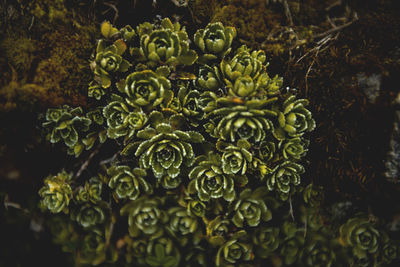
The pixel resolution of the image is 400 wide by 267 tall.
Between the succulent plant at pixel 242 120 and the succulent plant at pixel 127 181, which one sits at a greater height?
the succulent plant at pixel 242 120

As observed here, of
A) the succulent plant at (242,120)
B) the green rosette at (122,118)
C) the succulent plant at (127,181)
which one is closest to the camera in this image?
the succulent plant at (242,120)

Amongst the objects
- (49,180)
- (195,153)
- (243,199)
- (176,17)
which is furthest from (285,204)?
(49,180)

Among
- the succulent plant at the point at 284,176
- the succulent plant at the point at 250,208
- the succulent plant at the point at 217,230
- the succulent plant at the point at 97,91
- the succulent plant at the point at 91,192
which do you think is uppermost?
the succulent plant at the point at 97,91

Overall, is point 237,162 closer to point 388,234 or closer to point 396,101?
point 396,101

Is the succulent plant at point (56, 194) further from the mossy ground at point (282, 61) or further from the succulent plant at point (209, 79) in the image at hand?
the succulent plant at point (209, 79)

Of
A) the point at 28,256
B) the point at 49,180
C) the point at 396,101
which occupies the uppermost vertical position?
the point at 396,101

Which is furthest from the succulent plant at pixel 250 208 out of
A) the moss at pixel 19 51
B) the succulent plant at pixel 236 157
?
the moss at pixel 19 51

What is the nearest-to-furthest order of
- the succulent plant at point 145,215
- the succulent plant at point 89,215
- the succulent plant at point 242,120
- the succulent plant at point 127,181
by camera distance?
1. the succulent plant at point 242,120
2. the succulent plant at point 127,181
3. the succulent plant at point 145,215
4. the succulent plant at point 89,215

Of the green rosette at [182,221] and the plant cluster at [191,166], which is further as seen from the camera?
the green rosette at [182,221]
